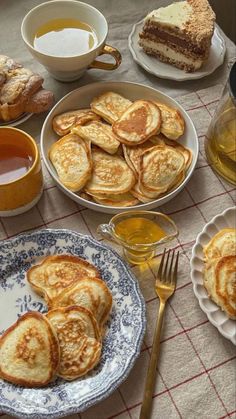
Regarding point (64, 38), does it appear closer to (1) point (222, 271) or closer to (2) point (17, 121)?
(2) point (17, 121)

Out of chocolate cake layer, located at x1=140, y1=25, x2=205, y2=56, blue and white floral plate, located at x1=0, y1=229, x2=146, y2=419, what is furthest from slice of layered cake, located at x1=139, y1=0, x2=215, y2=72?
blue and white floral plate, located at x1=0, y1=229, x2=146, y2=419

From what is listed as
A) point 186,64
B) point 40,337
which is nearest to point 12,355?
point 40,337

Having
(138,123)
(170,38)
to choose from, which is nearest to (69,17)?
(170,38)

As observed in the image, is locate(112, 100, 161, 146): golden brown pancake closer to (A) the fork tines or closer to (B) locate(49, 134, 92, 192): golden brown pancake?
(B) locate(49, 134, 92, 192): golden brown pancake

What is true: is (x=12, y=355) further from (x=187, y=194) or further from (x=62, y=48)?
(x=62, y=48)

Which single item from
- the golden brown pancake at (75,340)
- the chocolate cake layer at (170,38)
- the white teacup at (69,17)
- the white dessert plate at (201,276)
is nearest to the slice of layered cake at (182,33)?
the chocolate cake layer at (170,38)

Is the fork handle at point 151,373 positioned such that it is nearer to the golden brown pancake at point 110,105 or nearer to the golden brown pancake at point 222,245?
the golden brown pancake at point 222,245
